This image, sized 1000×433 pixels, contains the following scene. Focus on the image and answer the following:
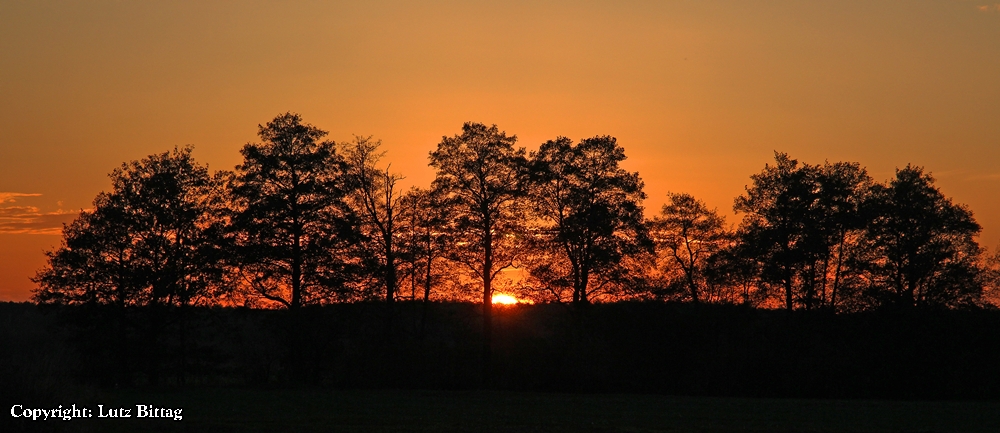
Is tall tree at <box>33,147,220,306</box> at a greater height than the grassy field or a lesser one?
greater

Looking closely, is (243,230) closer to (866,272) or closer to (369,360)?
(369,360)

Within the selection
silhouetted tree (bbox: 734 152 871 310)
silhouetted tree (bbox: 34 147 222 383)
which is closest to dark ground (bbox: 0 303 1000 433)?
silhouetted tree (bbox: 34 147 222 383)

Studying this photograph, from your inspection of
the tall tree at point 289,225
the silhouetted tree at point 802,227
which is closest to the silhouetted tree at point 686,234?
the silhouetted tree at point 802,227

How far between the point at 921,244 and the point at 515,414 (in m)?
40.4

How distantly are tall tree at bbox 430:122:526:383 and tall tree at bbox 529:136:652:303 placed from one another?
2878 mm

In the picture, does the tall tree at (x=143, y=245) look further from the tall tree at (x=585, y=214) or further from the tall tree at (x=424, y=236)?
the tall tree at (x=585, y=214)

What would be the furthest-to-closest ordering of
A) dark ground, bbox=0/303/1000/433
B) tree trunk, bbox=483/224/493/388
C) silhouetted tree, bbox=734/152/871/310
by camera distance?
silhouetted tree, bbox=734/152/871/310 < tree trunk, bbox=483/224/493/388 < dark ground, bbox=0/303/1000/433

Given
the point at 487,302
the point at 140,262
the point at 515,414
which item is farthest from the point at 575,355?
the point at 140,262

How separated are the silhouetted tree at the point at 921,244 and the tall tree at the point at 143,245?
45.4 meters

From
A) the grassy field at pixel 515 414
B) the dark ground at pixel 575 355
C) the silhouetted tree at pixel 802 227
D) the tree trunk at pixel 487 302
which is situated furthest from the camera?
the silhouetted tree at pixel 802 227

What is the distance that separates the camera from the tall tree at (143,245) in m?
49.5

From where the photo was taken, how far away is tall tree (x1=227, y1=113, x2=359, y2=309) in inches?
1935

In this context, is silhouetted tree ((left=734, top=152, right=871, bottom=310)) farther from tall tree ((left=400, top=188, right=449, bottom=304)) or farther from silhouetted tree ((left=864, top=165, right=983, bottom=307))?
tall tree ((left=400, top=188, right=449, bottom=304))

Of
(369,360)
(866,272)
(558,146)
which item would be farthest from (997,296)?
(369,360)
